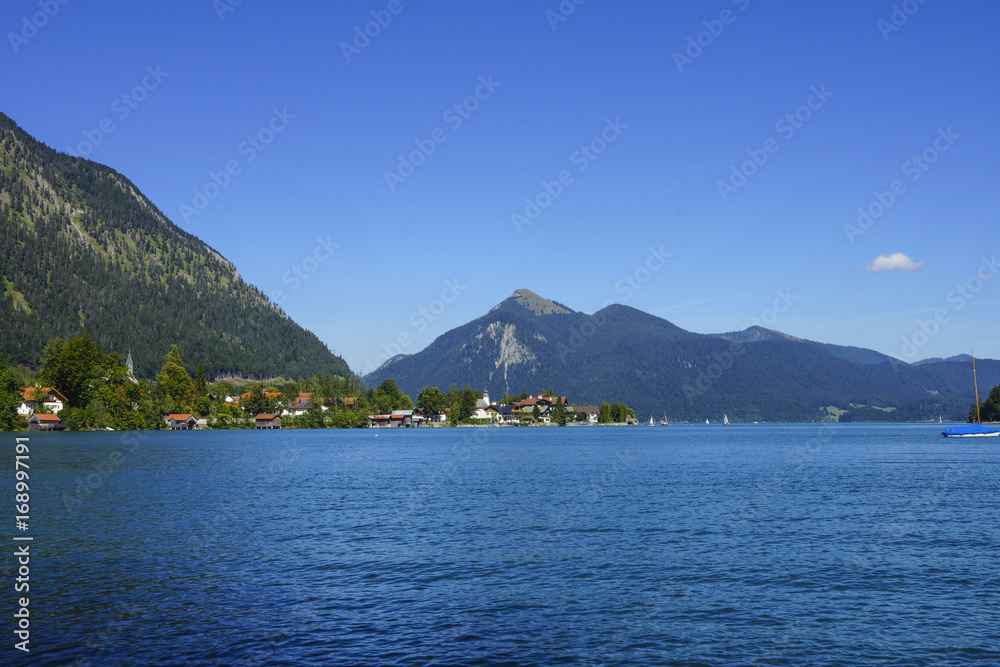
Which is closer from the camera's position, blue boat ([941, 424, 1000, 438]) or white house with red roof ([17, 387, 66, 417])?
blue boat ([941, 424, 1000, 438])

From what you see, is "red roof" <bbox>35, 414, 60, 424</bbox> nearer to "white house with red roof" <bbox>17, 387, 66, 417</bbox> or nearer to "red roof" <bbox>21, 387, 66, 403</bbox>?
"white house with red roof" <bbox>17, 387, 66, 417</bbox>

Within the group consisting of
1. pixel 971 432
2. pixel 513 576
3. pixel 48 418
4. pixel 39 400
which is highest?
pixel 39 400

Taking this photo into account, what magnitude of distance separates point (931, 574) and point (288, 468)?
67848 millimetres

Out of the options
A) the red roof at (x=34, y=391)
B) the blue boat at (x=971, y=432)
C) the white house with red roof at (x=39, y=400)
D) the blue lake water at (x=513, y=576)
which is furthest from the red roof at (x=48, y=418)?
the blue boat at (x=971, y=432)

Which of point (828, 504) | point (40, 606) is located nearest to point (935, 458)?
point (828, 504)

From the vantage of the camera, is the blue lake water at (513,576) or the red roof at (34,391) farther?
the red roof at (34,391)

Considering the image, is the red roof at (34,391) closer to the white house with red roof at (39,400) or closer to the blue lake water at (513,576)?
the white house with red roof at (39,400)

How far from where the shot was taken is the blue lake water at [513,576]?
1923 centimetres

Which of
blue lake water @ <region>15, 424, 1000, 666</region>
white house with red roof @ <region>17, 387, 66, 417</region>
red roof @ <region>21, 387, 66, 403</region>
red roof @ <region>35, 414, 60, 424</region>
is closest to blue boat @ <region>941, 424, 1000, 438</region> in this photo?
blue lake water @ <region>15, 424, 1000, 666</region>

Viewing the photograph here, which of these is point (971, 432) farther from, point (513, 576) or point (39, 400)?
point (39, 400)

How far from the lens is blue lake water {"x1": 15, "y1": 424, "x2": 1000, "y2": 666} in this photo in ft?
63.1

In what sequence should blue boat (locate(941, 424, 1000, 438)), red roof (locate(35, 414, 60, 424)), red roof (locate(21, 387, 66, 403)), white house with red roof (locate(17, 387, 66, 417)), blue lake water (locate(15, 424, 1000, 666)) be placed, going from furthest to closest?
red roof (locate(21, 387, 66, 403)) → white house with red roof (locate(17, 387, 66, 417)) → red roof (locate(35, 414, 60, 424)) → blue boat (locate(941, 424, 1000, 438)) → blue lake water (locate(15, 424, 1000, 666))

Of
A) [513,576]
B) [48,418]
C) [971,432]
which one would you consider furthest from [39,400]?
[971,432]

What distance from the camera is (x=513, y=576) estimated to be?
27.6 metres
